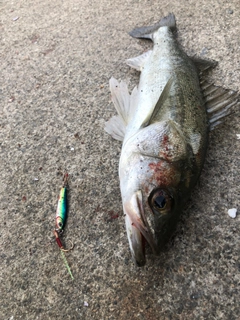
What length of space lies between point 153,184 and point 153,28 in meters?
2.47

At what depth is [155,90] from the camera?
9.41 feet

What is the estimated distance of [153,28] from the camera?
383 cm

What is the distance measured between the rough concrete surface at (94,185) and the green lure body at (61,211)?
54mm

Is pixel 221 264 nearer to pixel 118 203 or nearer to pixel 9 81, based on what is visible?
pixel 118 203

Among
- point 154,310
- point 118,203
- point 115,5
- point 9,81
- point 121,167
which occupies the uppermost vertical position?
point 115,5

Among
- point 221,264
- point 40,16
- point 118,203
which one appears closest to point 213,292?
point 221,264

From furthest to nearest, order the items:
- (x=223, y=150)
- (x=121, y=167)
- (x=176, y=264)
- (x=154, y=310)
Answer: (x=223, y=150)
(x=121, y=167)
(x=176, y=264)
(x=154, y=310)

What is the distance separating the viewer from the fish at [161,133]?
2.07 metres

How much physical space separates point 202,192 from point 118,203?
0.69 m

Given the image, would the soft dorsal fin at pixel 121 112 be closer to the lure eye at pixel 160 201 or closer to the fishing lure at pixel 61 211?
the fishing lure at pixel 61 211

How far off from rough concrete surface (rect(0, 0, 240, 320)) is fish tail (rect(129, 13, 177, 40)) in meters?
0.10

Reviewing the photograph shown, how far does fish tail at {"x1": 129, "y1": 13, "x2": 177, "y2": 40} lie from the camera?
3.80 m

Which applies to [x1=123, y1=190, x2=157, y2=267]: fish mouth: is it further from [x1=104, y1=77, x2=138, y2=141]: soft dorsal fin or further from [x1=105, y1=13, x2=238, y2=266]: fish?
[x1=104, y1=77, x2=138, y2=141]: soft dorsal fin

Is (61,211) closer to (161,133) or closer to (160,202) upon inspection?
(160,202)
